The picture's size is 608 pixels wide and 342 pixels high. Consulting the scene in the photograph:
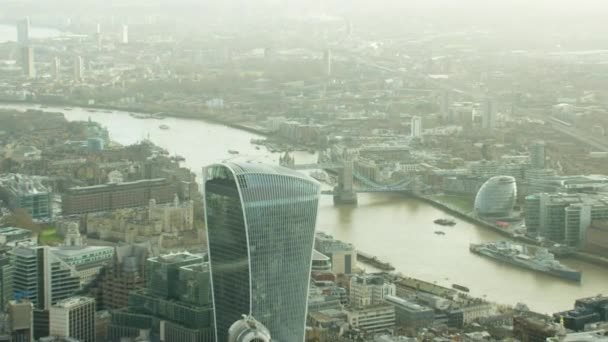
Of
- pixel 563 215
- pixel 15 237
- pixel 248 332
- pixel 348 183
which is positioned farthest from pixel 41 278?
pixel 348 183

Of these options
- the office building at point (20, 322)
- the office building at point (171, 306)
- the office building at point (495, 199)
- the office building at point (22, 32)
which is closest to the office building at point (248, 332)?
the office building at point (171, 306)

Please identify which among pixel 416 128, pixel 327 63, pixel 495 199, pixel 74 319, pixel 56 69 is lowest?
pixel 74 319

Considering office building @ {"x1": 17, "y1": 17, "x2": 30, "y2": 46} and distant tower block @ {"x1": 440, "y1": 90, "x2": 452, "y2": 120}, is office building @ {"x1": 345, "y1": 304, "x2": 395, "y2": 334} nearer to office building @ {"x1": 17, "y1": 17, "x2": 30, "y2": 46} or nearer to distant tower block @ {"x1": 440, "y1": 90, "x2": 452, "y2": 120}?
distant tower block @ {"x1": 440, "y1": 90, "x2": 452, "y2": 120}

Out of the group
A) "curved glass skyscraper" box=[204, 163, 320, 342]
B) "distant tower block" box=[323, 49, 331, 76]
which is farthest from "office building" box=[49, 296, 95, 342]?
"distant tower block" box=[323, 49, 331, 76]

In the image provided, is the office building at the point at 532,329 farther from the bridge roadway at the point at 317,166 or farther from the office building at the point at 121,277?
the bridge roadway at the point at 317,166

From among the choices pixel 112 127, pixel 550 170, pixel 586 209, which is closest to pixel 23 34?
pixel 112 127

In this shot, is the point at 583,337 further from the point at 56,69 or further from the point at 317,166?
the point at 56,69

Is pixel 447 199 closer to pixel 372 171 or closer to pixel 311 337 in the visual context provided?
pixel 372 171
